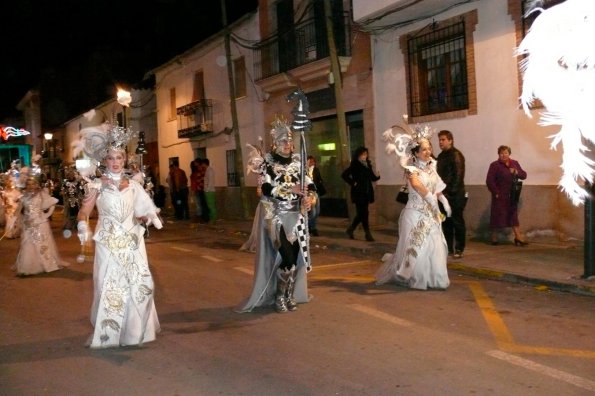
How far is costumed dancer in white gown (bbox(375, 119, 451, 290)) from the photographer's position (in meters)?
7.99

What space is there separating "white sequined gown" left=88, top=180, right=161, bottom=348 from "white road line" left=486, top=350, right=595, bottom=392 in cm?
313

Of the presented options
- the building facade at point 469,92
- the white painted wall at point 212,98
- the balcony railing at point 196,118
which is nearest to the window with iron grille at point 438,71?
the building facade at point 469,92

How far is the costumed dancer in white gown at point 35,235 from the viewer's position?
1042 cm

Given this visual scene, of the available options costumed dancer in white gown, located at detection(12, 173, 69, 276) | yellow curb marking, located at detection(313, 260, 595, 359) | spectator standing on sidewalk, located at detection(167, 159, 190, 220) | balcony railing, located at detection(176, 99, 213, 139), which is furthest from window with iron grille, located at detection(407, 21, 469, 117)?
balcony railing, located at detection(176, 99, 213, 139)

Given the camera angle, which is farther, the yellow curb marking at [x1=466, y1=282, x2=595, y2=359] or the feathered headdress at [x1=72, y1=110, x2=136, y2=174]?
the feathered headdress at [x1=72, y1=110, x2=136, y2=174]

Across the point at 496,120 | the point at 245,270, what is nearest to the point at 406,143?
the point at 245,270

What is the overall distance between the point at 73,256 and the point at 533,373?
10.0 metres

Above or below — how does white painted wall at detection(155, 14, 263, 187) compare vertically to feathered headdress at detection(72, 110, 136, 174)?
above

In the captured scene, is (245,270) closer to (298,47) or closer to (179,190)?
(298,47)

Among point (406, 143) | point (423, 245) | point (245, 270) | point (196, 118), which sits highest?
point (196, 118)

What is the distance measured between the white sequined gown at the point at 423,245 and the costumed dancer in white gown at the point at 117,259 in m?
3.47

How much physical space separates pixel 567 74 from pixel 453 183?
6241 millimetres

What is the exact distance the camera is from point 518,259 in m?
9.86

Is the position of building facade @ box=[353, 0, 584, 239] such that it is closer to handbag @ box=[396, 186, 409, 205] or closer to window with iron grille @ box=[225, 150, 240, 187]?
handbag @ box=[396, 186, 409, 205]
